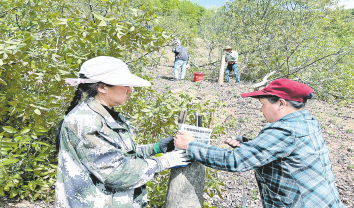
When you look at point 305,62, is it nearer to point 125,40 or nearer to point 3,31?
point 125,40

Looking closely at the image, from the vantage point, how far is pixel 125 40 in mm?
2723

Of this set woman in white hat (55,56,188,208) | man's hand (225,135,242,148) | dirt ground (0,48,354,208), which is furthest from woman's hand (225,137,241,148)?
dirt ground (0,48,354,208)

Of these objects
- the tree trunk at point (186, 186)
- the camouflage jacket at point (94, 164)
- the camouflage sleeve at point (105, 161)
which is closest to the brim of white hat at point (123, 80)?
the camouflage jacket at point (94, 164)

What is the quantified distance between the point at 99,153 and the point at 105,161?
0.18 ft

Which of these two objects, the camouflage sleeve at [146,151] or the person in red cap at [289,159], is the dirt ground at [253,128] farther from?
the person in red cap at [289,159]

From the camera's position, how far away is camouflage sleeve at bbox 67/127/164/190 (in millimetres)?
1342

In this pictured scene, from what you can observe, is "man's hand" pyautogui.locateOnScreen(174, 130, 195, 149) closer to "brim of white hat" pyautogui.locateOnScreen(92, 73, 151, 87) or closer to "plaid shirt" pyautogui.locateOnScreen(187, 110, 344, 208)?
"plaid shirt" pyautogui.locateOnScreen(187, 110, 344, 208)

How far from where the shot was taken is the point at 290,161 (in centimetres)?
152

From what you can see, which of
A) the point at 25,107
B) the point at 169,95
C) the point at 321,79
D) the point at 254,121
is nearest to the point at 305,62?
A: the point at 321,79

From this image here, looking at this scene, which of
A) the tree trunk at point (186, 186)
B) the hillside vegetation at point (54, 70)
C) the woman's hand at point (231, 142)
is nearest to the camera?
the tree trunk at point (186, 186)

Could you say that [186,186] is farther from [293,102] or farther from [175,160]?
[293,102]

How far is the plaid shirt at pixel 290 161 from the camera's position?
58.6 inches

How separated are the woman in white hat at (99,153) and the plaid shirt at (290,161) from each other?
1.41 ft

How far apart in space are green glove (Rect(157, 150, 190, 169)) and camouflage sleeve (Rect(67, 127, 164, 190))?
0.77 ft
